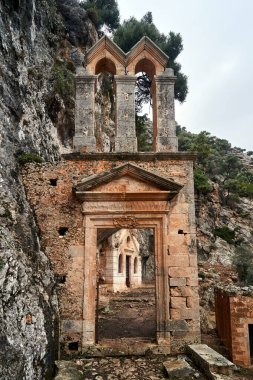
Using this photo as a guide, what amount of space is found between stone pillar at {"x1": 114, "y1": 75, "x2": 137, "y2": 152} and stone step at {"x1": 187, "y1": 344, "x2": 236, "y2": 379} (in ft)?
15.3

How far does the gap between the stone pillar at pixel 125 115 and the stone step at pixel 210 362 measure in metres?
4.66

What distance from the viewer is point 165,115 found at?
8.70 meters

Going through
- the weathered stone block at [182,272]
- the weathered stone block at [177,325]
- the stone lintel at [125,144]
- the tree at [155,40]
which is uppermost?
the tree at [155,40]

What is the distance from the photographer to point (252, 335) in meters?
10.8

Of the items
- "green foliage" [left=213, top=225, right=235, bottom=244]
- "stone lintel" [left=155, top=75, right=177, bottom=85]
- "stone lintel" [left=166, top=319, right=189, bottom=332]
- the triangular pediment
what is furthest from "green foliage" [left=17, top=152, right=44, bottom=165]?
"green foliage" [left=213, top=225, right=235, bottom=244]

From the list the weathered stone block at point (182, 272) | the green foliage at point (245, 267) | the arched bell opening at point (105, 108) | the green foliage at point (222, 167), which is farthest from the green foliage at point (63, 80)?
the green foliage at point (222, 167)

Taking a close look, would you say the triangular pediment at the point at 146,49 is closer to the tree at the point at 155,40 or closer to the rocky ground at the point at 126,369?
the rocky ground at the point at 126,369

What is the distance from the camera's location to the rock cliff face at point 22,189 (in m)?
5.33

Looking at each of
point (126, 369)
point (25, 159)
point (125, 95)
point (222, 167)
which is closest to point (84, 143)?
point (25, 159)

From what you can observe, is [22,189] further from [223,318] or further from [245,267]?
[245,267]

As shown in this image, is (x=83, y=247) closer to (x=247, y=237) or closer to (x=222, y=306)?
(x=222, y=306)

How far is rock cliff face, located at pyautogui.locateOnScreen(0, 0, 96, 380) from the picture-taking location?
17.5ft

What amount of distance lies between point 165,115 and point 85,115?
2021 millimetres

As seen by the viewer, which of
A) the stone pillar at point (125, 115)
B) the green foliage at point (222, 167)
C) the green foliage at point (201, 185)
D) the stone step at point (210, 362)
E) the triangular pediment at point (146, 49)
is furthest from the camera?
the green foliage at point (222, 167)
